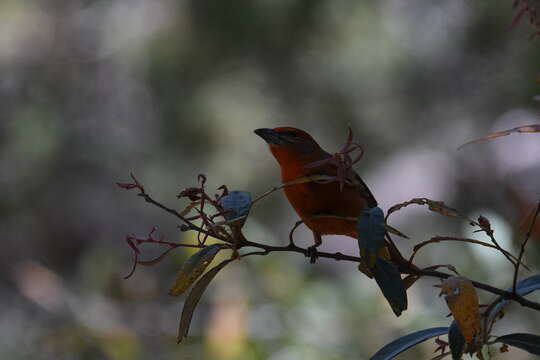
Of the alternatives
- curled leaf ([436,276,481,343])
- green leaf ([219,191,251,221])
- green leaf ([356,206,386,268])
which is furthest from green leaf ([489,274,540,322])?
green leaf ([219,191,251,221])

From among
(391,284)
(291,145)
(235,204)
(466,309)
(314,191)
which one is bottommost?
(466,309)

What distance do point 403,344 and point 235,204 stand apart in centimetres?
46

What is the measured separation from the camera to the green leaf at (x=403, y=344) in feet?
4.78

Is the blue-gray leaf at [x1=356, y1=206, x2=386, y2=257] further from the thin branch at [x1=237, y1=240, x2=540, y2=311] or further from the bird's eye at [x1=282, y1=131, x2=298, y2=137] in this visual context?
the bird's eye at [x1=282, y1=131, x2=298, y2=137]

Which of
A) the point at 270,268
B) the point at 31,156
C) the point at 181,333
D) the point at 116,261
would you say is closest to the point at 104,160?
the point at 31,156

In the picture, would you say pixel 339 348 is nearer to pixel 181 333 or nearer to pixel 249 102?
pixel 181 333

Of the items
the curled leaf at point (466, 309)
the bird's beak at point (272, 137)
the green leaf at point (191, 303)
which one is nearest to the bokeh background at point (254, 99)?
the bird's beak at point (272, 137)

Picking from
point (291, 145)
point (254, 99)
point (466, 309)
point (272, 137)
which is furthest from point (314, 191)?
point (254, 99)

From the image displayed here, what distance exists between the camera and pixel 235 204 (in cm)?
149

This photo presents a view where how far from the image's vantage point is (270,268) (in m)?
3.98

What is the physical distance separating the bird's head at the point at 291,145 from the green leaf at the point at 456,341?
4.36ft

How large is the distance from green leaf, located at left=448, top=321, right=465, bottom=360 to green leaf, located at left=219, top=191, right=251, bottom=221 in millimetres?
458

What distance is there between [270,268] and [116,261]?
1191 millimetres

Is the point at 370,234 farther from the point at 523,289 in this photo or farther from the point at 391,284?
the point at 523,289
